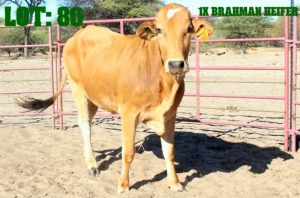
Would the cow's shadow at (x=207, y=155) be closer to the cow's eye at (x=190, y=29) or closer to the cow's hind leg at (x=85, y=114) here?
the cow's hind leg at (x=85, y=114)

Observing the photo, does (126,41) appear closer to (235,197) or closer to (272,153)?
(235,197)

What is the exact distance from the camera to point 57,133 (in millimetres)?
7855

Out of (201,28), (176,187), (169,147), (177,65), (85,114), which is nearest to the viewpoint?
(177,65)

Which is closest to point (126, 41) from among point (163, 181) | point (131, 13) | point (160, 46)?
point (160, 46)

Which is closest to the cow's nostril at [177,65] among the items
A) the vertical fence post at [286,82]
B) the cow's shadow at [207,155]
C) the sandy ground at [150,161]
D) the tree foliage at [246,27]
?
the sandy ground at [150,161]

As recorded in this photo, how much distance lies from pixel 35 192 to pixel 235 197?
2.06 m

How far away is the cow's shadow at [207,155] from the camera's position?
18.5ft

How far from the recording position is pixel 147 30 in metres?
4.46

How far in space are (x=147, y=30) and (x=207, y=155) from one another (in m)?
2.44

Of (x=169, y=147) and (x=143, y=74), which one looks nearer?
(x=143, y=74)

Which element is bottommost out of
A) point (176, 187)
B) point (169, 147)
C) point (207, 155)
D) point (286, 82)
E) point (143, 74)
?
point (176, 187)

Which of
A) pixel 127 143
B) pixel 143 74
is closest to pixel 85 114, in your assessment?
pixel 127 143

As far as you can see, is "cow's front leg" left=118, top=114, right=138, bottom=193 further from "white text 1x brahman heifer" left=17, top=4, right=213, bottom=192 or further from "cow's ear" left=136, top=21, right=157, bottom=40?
"cow's ear" left=136, top=21, right=157, bottom=40

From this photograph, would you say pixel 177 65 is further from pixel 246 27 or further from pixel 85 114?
pixel 246 27
